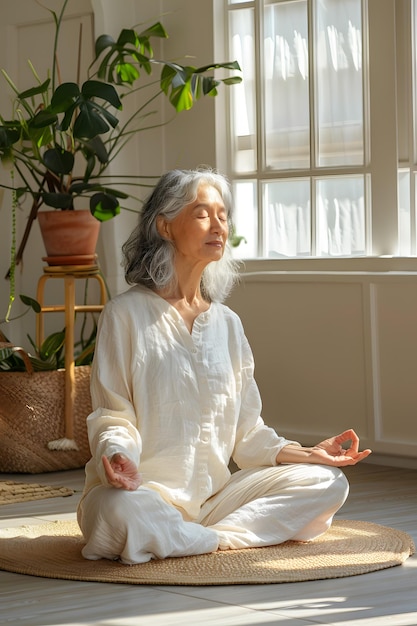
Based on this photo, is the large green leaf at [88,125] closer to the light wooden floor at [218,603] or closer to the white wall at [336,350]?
the white wall at [336,350]

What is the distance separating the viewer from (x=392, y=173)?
16.8ft

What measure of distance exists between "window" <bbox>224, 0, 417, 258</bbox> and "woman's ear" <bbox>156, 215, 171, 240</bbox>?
180 cm

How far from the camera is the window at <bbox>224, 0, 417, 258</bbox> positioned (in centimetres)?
509

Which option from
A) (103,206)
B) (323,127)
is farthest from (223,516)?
(323,127)

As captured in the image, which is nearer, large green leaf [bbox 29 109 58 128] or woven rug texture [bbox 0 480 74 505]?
woven rug texture [bbox 0 480 74 505]

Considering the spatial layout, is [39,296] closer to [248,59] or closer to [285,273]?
[285,273]

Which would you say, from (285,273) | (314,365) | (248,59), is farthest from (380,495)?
(248,59)

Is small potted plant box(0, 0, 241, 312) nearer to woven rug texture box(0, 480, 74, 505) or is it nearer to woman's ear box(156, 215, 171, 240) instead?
woven rug texture box(0, 480, 74, 505)

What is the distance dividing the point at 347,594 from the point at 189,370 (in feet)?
2.83

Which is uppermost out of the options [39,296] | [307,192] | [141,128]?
[141,128]

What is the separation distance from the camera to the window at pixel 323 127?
5.09m

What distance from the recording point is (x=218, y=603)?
2.89 metres

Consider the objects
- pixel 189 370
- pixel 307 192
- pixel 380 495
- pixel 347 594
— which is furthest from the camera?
pixel 307 192

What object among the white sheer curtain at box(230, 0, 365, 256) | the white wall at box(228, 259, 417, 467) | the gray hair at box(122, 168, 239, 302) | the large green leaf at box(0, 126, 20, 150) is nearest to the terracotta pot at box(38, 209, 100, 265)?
the large green leaf at box(0, 126, 20, 150)
